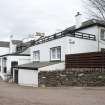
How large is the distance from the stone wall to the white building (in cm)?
144

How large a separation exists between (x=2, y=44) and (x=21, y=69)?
32.3m

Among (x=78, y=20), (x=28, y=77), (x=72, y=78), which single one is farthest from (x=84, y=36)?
(x=72, y=78)

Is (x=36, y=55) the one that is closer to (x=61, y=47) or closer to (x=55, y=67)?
(x=61, y=47)

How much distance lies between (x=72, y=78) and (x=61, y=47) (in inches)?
258

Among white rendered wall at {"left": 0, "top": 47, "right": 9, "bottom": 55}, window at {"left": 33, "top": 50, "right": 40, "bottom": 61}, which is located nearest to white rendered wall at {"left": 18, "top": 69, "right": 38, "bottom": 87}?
window at {"left": 33, "top": 50, "right": 40, "bottom": 61}

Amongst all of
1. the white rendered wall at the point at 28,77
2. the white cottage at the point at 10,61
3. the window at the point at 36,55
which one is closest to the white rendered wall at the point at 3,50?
the white cottage at the point at 10,61

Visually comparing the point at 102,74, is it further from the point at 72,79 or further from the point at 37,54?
the point at 37,54

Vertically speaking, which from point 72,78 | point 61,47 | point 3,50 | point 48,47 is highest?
point 3,50

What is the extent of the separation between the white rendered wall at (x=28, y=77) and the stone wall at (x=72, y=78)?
1076 mm

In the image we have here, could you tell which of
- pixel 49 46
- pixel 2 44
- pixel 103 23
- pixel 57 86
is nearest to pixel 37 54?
pixel 49 46

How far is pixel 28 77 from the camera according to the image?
2545 centimetres

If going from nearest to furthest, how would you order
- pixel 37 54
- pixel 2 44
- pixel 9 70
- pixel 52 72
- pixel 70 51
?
pixel 52 72 < pixel 70 51 < pixel 37 54 < pixel 9 70 < pixel 2 44

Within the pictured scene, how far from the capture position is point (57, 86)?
70.2 ft

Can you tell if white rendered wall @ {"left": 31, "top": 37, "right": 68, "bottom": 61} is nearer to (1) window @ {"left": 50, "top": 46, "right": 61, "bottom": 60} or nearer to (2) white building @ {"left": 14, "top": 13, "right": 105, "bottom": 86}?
(2) white building @ {"left": 14, "top": 13, "right": 105, "bottom": 86}
